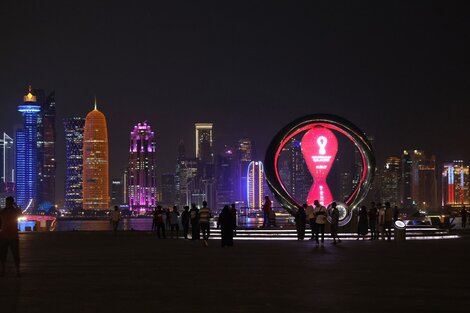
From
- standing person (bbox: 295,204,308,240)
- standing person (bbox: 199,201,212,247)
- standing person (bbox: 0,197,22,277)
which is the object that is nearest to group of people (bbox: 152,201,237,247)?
standing person (bbox: 199,201,212,247)

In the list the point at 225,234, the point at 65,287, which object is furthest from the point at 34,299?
the point at 225,234

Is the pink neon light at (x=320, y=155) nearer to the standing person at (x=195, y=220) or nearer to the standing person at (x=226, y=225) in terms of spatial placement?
the standing person at (x=195, y=220)

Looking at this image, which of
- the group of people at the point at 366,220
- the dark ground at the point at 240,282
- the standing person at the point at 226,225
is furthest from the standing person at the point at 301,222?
the dark ground at the point at 240,282

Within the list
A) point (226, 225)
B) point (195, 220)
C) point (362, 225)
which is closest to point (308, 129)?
point (362, 225)

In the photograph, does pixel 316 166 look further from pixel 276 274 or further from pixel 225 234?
pixel 276 274

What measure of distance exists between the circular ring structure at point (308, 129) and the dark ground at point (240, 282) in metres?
16.5

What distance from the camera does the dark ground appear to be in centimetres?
1133

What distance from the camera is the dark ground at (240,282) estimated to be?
1133 cm

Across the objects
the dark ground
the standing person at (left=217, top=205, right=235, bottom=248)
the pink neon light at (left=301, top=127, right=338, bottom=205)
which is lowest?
the dark ground

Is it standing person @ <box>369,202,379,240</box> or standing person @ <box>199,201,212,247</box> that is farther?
standing person @ <box>369,202,379,240</box>

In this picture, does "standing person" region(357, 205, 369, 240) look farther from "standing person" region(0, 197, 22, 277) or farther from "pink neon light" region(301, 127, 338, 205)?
"standing person" region(0, 197, 22, 277)

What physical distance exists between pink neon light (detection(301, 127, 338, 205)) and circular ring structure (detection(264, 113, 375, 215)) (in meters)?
0.64

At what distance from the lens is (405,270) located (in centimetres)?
1670

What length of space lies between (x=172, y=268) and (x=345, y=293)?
572 centimetres
